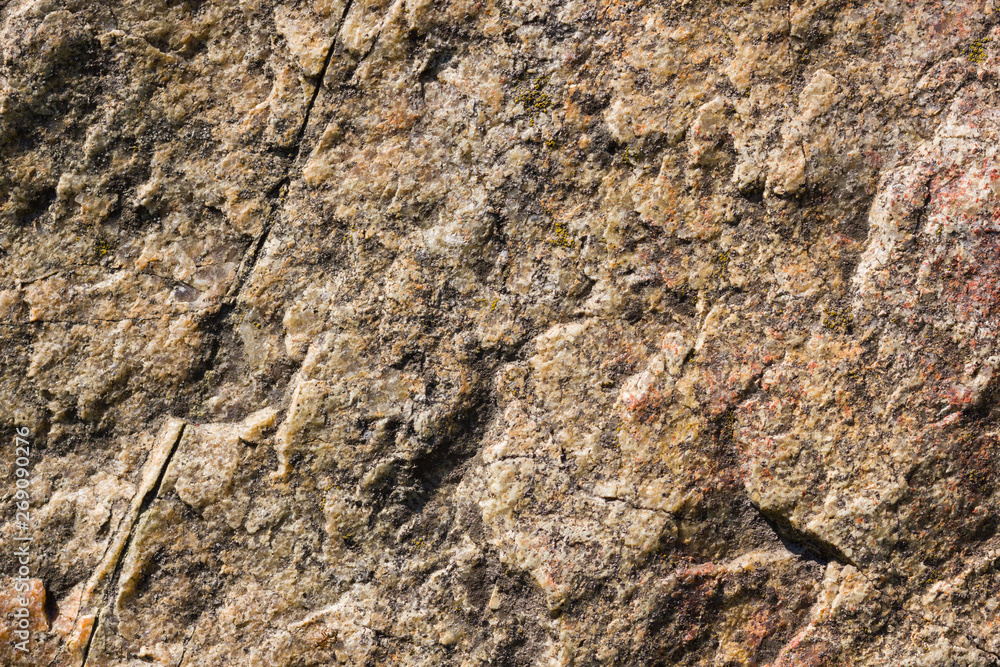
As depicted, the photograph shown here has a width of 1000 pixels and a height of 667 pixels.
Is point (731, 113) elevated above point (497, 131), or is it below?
below

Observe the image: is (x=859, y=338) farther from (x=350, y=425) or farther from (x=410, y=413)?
(x=350, y=425)

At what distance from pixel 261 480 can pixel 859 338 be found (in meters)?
1.75

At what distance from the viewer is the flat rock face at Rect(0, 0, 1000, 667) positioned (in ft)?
6.40

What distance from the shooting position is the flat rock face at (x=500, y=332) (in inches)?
76.8

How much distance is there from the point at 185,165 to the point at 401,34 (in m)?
0.78

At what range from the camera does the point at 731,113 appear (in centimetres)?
205

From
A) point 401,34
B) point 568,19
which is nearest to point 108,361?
point 401,34

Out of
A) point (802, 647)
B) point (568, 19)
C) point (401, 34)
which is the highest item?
point (401, 34)

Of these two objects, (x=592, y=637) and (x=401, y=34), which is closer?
(x=592, y=637)

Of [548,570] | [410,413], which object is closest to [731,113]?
[410,413]

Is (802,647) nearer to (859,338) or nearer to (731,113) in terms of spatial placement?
(859,338)

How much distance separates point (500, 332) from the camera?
211cm

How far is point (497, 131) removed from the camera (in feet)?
7.02

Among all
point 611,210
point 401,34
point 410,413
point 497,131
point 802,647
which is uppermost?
point 401,34
